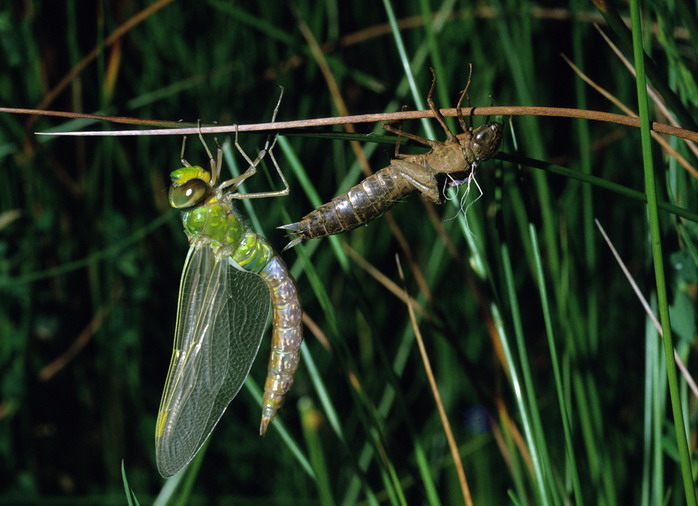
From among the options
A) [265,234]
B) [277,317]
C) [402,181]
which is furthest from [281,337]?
[265,234]

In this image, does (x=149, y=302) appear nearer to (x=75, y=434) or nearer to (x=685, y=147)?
(x=75, y=434)

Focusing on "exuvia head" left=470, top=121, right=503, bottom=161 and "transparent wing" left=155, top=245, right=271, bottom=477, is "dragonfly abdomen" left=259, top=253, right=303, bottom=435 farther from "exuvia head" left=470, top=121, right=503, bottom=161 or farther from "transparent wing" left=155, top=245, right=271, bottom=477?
"exuvia head" left=470, top=121, right=503, bottom=161

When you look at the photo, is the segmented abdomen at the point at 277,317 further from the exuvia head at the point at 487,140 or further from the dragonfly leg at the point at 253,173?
the exuvia head at the point at 487,140

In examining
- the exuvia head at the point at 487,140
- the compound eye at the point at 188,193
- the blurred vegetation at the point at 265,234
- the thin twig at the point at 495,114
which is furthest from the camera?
the blurred vegetation at the point at 265,234

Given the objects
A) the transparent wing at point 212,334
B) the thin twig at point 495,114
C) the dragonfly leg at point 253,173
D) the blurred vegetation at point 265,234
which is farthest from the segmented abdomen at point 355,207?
the blurred vegetation at point 265,234

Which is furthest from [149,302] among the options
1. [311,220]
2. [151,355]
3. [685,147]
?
[685,147]

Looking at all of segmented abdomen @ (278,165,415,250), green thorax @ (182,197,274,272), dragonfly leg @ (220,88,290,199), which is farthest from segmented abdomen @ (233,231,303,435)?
segmented abdomen @ (278,165,415,250)

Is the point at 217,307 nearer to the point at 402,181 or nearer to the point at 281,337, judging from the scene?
the point at 281,337

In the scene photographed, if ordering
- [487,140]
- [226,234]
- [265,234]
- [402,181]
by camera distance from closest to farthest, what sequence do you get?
[487,140] → [402,181] → [226,234] → [265,234]
